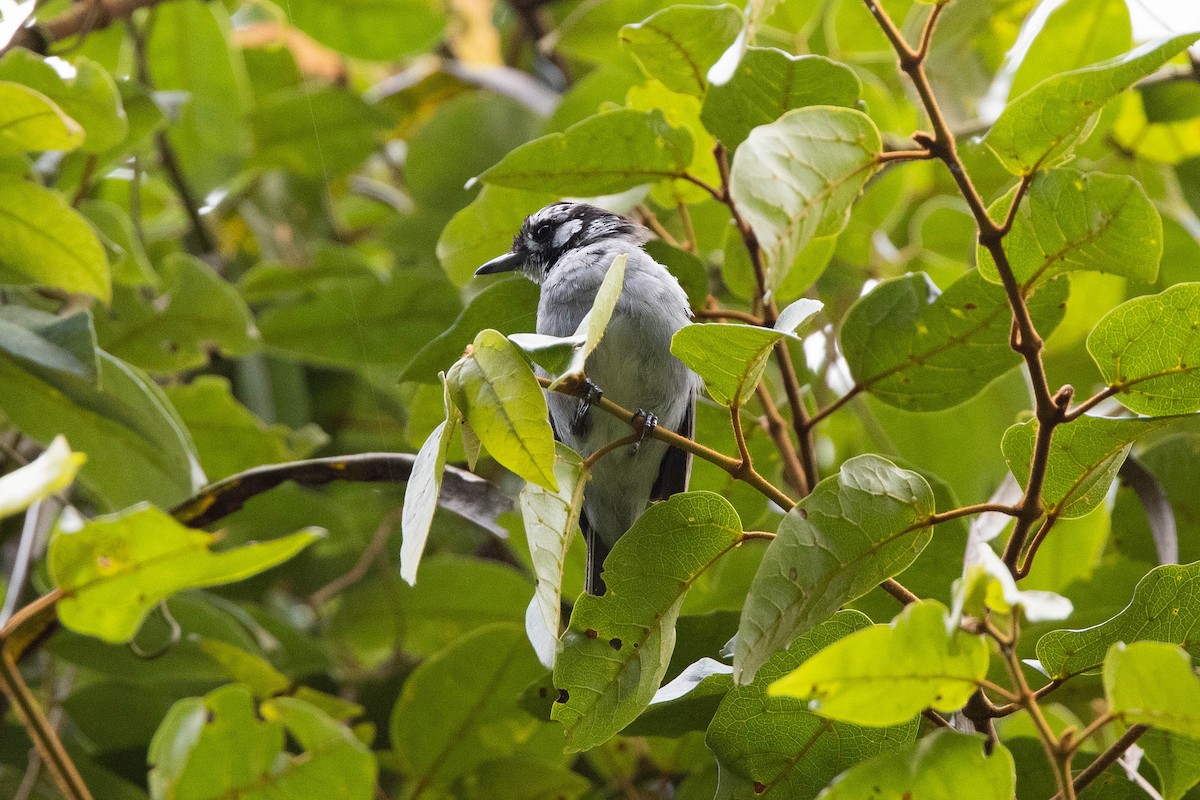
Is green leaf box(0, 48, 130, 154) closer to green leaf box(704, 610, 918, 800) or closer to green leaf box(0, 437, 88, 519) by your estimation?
green leaf box(0, 437, 88, 519)

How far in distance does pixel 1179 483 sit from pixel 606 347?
123 centimetres

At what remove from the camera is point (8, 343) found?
183 cm

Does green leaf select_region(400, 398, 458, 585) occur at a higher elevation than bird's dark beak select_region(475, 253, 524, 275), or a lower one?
higher

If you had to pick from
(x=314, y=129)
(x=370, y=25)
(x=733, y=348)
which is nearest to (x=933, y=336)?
(x=733, y=348)

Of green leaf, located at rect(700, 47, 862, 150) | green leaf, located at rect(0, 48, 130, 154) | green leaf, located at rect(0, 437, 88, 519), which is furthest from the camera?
green leaf, located at rect(0, 48, 130, 154)

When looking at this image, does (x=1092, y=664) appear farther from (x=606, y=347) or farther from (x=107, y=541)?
(x=606, y=347)

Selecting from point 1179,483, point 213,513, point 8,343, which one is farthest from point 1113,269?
point 8,343

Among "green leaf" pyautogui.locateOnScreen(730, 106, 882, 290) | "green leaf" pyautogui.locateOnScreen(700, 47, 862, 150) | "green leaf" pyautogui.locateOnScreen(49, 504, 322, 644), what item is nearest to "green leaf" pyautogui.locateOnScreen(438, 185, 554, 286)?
"green leaf" pyautogui.locateOnScreen(700, 47, 862, 150)

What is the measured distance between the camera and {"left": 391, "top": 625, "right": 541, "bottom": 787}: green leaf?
2.26 metres

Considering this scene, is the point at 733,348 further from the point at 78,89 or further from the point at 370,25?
the point at 370,25

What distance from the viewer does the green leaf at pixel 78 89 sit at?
214 cm

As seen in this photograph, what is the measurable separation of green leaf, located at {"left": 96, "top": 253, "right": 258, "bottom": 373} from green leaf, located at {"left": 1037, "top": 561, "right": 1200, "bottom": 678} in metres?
1.90

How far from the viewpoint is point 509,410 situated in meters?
1.14

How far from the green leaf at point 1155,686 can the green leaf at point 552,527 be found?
0.56 metres
